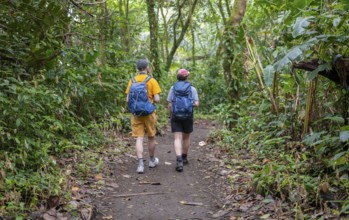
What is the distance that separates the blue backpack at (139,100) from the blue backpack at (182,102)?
51 cm

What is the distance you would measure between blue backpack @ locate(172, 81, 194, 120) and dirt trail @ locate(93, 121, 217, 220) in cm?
100

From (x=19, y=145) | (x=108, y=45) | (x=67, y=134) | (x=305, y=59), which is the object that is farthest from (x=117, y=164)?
(x=108, y=45)

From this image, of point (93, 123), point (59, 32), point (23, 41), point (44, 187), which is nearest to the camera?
point (44, 187)

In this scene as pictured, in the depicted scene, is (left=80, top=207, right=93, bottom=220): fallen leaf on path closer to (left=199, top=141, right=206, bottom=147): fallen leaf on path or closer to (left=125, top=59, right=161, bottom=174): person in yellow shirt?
(left=125, top=59, right=161, bottom=174): person in yellow shirt

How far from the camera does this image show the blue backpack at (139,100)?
248 inches

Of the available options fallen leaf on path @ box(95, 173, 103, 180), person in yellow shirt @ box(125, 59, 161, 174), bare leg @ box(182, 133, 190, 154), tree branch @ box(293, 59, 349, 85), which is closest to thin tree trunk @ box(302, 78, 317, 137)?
tree branch @ box(293, 59, 349, 85)

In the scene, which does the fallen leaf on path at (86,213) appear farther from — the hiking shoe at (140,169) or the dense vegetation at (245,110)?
the hiking shoe at (140,169)

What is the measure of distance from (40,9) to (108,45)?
6072 mm

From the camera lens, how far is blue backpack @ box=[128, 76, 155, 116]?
20.7ft

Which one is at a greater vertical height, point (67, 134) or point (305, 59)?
point (305, 59)

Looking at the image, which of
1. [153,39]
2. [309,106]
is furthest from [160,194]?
[153,39]

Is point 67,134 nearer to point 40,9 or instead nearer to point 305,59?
point 40,9

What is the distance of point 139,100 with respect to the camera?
6.31 m

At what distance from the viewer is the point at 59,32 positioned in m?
6.29
